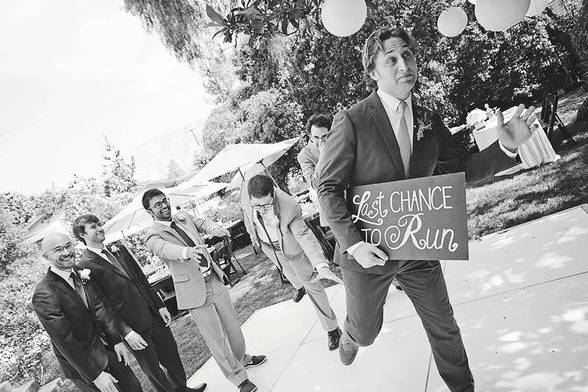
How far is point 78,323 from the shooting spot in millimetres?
2904

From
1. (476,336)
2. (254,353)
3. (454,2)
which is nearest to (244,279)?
(254,353)

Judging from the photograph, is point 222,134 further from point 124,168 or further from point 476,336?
point 476,336

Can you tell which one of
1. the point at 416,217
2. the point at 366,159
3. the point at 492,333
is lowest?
the point at 492,333

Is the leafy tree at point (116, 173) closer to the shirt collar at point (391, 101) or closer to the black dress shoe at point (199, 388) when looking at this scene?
the black dress shoe at point (199, 388)

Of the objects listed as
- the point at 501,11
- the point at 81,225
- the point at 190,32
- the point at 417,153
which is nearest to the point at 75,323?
the point at 81,225

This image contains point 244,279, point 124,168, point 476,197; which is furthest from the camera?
point 124,168

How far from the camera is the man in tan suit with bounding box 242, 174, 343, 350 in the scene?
3.37 meters

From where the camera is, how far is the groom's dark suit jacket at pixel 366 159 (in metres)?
1.97

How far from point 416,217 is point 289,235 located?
178cm

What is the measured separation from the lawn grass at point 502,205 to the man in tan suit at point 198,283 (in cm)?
182

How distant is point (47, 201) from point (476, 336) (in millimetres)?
29106

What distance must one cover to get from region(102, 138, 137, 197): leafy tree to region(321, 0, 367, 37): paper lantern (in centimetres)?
2529

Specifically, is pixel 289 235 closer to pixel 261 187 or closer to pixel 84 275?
pixel 261 187

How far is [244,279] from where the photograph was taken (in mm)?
8953
